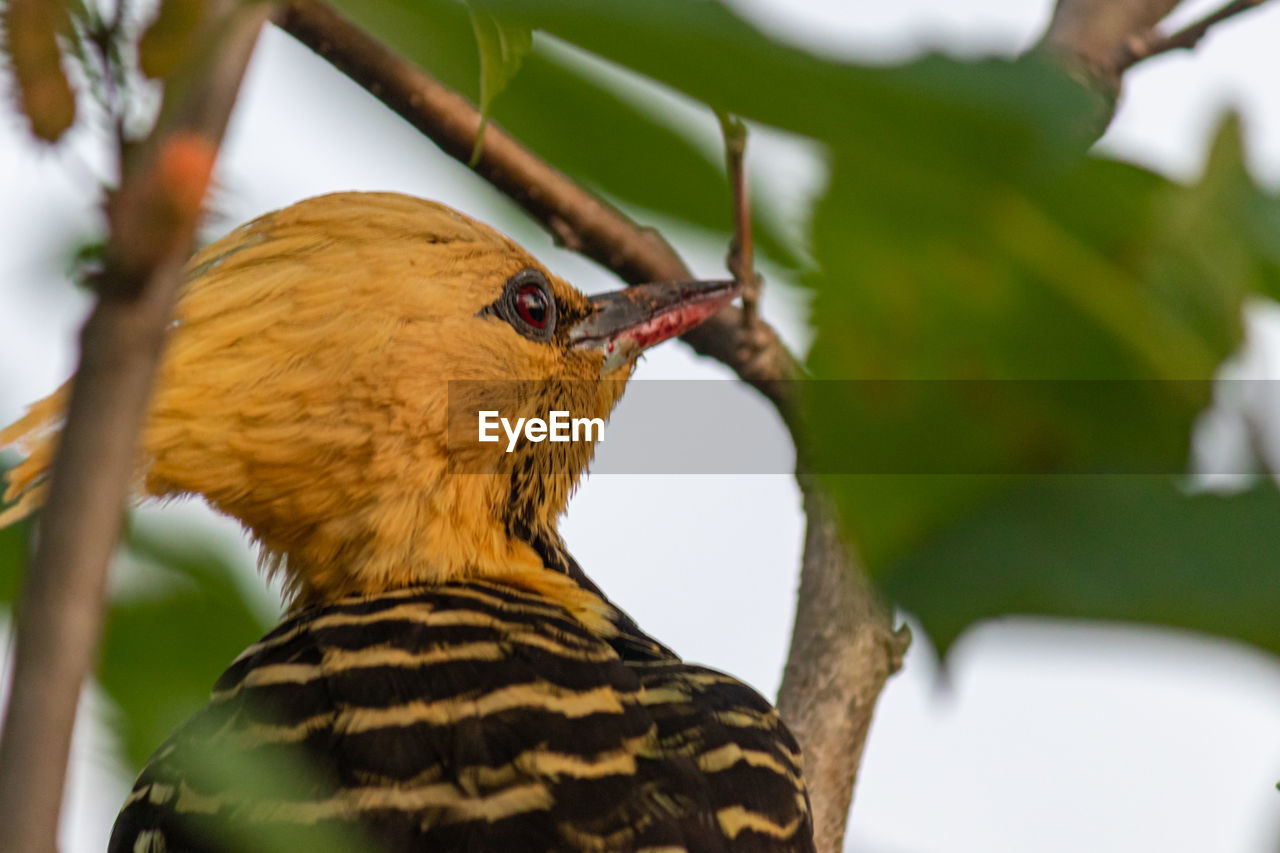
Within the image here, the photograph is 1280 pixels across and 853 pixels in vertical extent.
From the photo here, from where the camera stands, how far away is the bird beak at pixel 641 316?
14.0ft

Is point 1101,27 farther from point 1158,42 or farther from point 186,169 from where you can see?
point 186,169

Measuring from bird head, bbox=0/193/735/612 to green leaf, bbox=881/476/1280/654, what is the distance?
9.86ft

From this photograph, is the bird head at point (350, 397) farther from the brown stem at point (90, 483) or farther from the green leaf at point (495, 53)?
the brown stem at point (90, 483)

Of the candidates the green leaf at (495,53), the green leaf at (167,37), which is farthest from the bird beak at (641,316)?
the green leaf at (167,37)

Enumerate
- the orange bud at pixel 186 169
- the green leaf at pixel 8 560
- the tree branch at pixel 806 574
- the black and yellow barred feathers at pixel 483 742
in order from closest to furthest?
the orange bud at pixel 186 169, the green leaf at pixel 8 560, the black and yellow barred feathers at pixel 483 742, the tree branch at pixel 806 574

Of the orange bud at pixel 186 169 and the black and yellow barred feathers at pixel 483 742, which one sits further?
the black and yellow barred feathers at pixel 483 742

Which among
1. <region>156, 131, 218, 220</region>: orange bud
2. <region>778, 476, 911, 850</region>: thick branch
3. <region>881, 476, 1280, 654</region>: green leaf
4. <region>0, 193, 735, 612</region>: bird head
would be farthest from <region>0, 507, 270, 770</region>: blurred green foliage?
<region>778, 476, 911, 850</region>: thick branch

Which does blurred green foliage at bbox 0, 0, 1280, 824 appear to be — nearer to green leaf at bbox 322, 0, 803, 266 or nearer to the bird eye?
green leaf at bbox 322, 0, 803, 266

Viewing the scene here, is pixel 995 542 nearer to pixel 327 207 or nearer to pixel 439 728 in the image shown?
pixel 439 728

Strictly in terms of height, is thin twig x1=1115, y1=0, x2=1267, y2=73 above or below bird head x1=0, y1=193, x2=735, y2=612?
above

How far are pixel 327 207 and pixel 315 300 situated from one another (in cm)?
35

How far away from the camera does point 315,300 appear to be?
12.2ft

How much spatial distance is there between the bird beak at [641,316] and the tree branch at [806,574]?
0.57ft

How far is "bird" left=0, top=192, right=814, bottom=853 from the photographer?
8.91 ft
